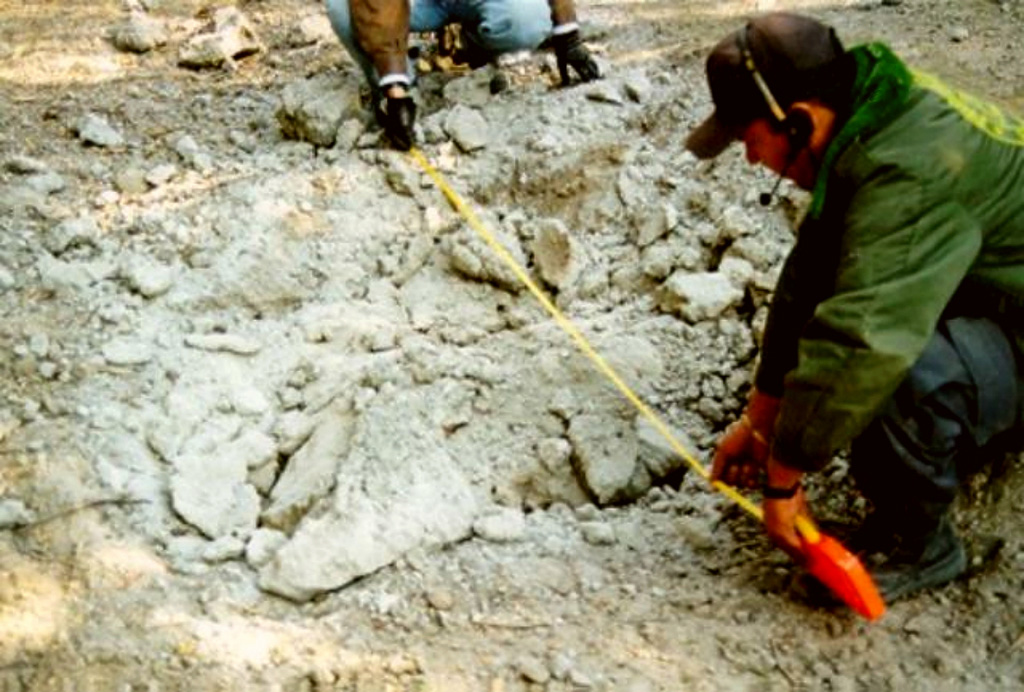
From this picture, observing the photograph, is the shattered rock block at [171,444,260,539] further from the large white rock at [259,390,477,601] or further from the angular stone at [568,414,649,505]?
the angular stone at [568,414,649,505]

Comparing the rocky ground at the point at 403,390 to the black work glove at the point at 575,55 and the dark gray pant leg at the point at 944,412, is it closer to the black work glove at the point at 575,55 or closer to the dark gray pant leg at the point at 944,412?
the black work glove at the point at 575,55

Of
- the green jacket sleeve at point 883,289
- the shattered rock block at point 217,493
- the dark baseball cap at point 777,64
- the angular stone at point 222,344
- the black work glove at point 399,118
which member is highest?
the dark baseball cap at point 777,64

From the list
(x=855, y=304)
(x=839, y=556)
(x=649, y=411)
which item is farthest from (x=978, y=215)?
(x=649, y=411)

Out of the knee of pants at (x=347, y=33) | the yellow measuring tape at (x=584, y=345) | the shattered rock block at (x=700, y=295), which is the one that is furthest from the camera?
the knee of pants at (x=347, y=33)

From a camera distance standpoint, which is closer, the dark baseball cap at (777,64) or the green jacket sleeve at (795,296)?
the dark baseball cap at (777,64)

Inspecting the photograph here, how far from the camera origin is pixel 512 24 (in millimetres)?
3928

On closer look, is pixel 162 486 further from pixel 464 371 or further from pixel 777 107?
pixel 777 107

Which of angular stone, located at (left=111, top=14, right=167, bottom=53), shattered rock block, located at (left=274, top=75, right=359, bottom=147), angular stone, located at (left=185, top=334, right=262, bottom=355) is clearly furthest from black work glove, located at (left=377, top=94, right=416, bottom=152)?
angular stone, located at (left=111, top=14, right=167, bottom=53)

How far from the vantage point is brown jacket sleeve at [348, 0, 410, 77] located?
3.68 metres

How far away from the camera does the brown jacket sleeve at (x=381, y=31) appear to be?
3680 mm

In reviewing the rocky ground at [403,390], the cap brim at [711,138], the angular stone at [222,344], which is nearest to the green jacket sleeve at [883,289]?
the cap brim at [711,138]

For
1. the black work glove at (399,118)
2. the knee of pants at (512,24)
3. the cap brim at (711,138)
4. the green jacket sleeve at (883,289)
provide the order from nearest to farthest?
the green jacket sleeve at (883,289)
the cap brim at (711,138)
the black work glove at (399,118)
the knee of pants at (512,24)

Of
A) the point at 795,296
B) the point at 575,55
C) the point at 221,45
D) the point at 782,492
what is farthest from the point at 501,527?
the point at 221,45

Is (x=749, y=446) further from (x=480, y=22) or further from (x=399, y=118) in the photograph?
(x=480, y=22)
